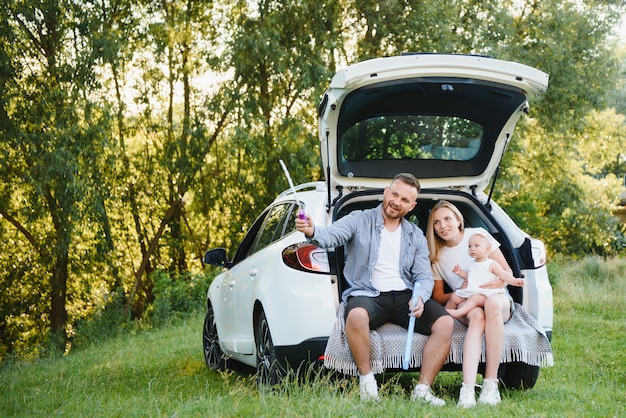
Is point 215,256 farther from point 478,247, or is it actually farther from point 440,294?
point 478,247

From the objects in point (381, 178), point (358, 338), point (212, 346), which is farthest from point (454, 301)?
point (212, 346)

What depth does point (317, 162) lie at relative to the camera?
17.8m

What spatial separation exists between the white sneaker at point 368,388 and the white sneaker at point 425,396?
25cm

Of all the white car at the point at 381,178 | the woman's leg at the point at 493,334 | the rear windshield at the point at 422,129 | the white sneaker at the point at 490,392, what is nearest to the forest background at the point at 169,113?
the white car at the point at 381,178

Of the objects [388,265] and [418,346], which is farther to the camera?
[388,265]

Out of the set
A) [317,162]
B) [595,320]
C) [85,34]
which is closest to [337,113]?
[595,320]

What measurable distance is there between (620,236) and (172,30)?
62.9 ft

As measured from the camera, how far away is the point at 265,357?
20.2 feet

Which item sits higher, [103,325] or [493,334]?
[493,334]

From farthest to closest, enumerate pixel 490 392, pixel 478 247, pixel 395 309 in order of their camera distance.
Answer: pixel 478 247 < pixel 395 309 < pixel 490 392

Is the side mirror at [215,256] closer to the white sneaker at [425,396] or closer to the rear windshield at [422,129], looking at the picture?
the rear windshield at [422,129]

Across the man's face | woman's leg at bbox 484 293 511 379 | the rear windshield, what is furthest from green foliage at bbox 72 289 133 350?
woman's leg at bbox 484 293 511 379

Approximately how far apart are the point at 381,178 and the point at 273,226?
952 mm

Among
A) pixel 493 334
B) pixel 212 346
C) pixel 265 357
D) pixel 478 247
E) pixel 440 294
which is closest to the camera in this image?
pixel 493 334
